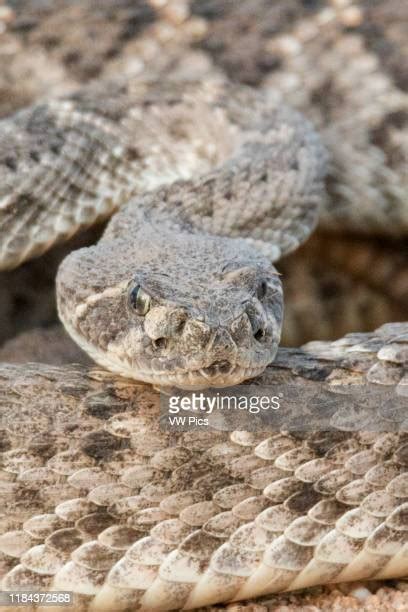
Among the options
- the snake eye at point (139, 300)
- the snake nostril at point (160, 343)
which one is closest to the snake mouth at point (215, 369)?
the snake nostril at point (160, 343)

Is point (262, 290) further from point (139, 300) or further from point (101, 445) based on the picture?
point (101, 445)

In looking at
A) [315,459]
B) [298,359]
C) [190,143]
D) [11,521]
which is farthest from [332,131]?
[11,521]

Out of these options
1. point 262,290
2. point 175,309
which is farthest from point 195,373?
point 262,290

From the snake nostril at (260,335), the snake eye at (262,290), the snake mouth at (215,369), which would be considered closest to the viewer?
the snake mouth at (215,369)

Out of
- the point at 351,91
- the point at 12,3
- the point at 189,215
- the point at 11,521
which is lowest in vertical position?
the point at 11,521

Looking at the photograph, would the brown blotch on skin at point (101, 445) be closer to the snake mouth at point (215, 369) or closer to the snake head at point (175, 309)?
the snake head at point (175, 309)

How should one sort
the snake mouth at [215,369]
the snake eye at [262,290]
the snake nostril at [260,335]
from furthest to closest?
the snake eye at [262,290] → the snake nostril at [260,335] → the snake mouth at [215,369]

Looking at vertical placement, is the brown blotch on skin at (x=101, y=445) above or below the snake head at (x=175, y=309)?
below

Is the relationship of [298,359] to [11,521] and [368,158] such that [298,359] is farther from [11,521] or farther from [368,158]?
[368,158]
